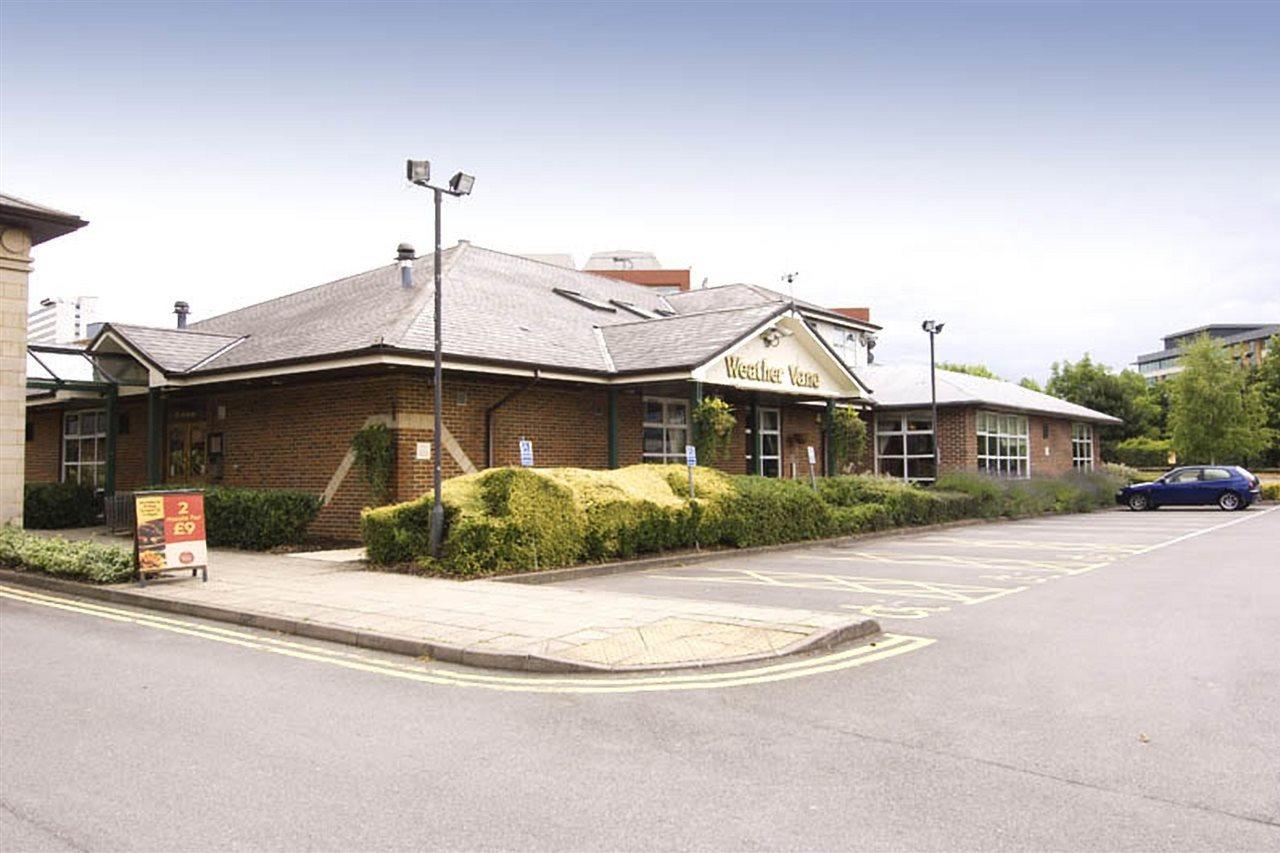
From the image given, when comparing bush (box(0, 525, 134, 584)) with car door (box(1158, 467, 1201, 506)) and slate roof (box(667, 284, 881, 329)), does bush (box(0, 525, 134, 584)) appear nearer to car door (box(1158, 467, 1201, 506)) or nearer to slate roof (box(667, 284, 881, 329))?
slate roof (box(667, 284, 881, 329))

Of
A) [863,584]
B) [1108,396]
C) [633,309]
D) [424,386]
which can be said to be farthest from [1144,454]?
[424,386]

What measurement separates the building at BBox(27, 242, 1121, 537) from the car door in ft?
47.3

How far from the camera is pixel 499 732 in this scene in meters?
5.64

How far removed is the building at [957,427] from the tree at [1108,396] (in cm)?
2630

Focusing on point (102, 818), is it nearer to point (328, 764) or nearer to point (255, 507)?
point (328, 764)

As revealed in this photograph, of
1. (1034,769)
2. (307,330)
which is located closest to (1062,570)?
(1034,769)

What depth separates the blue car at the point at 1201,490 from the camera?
103 ft

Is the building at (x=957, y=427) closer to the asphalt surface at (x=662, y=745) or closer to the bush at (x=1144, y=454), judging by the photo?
the asphalt surface at (x=662, y=745)

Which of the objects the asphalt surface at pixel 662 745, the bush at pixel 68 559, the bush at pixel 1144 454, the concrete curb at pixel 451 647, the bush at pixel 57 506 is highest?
the bush at pixel 1144 454

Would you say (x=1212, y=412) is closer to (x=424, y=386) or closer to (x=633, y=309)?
(x=633, y=309)

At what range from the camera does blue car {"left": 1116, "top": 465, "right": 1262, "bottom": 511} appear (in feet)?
103

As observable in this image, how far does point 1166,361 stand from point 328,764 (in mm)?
150099

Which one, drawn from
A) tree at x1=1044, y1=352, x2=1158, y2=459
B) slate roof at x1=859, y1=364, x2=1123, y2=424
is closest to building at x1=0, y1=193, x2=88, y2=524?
slate roof at x1=859, y1=364, x2=1123, y2=424

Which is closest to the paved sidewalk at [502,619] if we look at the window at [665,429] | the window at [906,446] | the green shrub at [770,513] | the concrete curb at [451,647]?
the concrete curb at [451,647]
